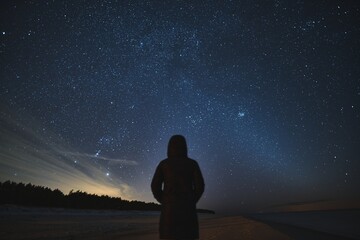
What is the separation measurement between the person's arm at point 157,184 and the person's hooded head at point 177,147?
1.10 feet

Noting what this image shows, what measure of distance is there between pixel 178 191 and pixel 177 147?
733mm

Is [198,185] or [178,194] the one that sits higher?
[198,185]

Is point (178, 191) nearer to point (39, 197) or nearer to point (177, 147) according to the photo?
point (177, 147)

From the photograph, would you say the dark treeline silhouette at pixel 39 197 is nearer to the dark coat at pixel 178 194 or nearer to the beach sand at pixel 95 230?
the beach sand at pixel 95 230

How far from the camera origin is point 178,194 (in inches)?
187

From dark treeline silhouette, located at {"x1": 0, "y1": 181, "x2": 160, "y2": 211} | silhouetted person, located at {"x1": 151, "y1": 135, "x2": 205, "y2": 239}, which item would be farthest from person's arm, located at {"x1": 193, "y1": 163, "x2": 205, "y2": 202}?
dark treeline silhouette, located at {"x1": 0, "y1": 181, "x2": 160, "y2": 211}

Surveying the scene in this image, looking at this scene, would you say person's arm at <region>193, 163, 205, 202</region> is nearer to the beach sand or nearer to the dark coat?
the dark coat

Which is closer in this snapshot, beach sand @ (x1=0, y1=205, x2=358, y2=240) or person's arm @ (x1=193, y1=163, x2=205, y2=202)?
person's arm @ (x1=193, y1=163, x2=205, y2=202)

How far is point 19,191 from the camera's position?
18422 mm

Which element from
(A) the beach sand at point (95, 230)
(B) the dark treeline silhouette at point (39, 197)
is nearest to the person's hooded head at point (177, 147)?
(A) the beach sand at point (95, 230)

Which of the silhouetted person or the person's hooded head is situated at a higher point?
the person's hooded head

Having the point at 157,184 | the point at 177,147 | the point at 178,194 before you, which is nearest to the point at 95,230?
the point at 157,184

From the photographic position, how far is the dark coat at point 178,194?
15.2ft

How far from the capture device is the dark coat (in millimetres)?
4637
